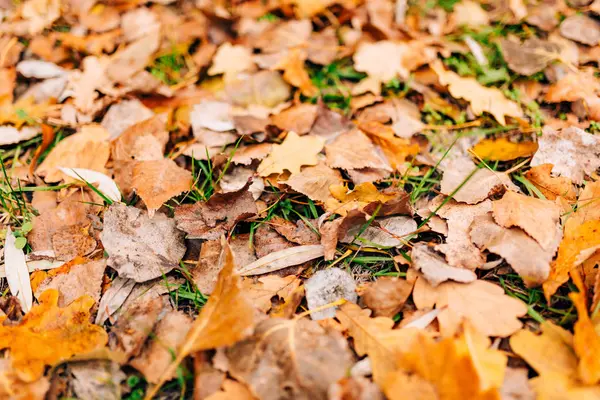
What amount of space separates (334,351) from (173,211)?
0.86m

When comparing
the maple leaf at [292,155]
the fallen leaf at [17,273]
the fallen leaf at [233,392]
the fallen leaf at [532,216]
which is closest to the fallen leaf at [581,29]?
the fallen leaf at [532,216]

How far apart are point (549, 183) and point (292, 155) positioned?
1031 millimetres

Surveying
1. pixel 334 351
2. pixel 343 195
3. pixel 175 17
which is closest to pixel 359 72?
pixel 343 195

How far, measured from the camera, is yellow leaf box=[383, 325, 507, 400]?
1215 mm

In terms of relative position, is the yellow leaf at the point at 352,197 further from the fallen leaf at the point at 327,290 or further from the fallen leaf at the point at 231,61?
the fallen leaf at the point at 231,61

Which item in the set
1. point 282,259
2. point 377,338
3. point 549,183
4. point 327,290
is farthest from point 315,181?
point 549,183

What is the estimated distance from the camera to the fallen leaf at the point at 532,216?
5.20ft

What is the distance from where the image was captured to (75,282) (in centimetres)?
170

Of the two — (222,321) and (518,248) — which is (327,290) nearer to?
(222,321)

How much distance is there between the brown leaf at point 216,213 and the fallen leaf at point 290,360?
45cm

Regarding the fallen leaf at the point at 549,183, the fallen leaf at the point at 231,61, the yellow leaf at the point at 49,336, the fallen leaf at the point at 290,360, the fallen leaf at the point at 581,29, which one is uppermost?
the fallen leaf at the point at 581,29

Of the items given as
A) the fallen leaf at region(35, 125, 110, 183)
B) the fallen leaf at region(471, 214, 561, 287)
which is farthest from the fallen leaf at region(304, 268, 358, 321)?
the fallen leaf at region(35, 125, 110, 183)

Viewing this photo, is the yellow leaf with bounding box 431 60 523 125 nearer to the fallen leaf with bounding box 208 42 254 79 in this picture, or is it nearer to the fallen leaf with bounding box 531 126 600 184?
the fallen leaf with bounding box 531 126 600 184

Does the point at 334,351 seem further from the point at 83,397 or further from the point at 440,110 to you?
the point at 440,110
